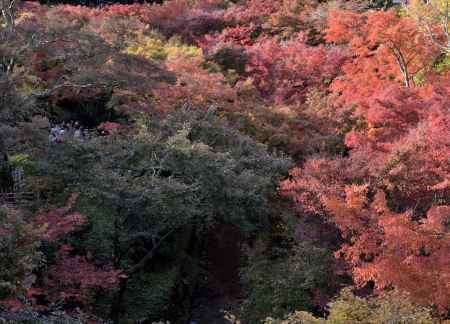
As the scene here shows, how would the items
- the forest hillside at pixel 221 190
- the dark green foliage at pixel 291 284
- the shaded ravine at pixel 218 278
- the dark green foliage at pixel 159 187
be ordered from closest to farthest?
the forest hillside at pixel 221 190
the dark green foliage at pixel 159 187
the dark green foliage at pixel 291 284
the shaded ravine at pixel 218 278

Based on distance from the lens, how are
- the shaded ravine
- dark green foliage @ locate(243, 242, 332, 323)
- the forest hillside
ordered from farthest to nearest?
1. the shaded ravine
2. dark green foliage @ locate(243, 242, 332, 323)
3. the forest hillside

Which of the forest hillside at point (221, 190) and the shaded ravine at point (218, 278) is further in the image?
the shaded ravine at point (218, 278)

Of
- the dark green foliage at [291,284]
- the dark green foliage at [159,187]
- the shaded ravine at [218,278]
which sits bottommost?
the shaded ravine at [218,278]

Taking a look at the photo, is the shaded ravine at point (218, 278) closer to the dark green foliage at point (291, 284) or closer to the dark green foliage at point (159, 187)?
the dark green foliage at point (159, 187)

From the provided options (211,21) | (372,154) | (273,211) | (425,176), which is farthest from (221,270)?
(211,21)

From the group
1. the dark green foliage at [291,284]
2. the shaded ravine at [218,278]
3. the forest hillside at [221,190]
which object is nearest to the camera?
the forest hillside at [221,190]

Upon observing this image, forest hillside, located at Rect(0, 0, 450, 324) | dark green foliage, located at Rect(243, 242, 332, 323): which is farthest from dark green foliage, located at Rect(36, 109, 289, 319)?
dark green foliage, located at Rect(243, 242, 332, 323)

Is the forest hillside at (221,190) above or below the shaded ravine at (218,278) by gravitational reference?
above

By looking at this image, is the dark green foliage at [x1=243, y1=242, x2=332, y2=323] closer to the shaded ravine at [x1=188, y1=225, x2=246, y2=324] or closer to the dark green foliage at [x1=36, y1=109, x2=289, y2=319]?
the dark green foliage at [x1=36, y1=109, x2=289, y2=319]

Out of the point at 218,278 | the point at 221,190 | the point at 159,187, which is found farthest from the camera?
the point at 218,278

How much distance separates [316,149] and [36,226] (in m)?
7.84

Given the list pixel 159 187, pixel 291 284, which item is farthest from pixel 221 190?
pixel 291 284

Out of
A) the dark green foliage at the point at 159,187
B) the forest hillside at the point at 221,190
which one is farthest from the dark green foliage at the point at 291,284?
the dark green foliage at the point at 159,187

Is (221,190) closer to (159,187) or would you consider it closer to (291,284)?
Answer: (159,187)
